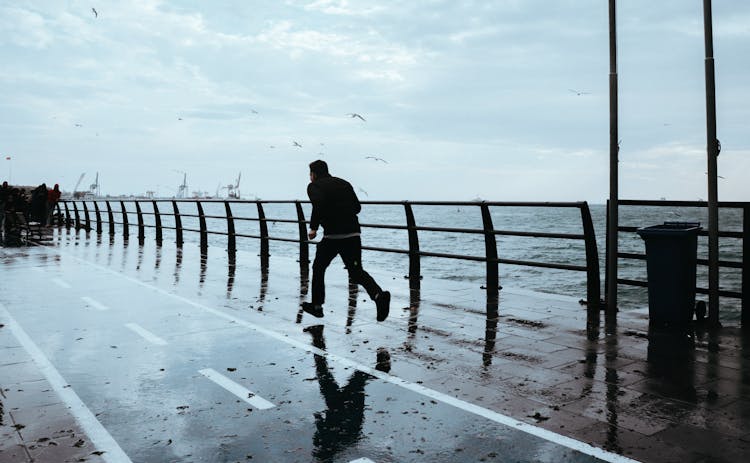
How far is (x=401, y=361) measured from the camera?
563cm

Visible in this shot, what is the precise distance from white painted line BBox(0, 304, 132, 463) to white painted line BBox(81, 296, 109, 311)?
167 cm

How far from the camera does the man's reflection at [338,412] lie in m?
3.72

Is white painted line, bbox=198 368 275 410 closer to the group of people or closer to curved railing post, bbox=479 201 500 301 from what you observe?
curved railing post, bbox=479 201 500 301

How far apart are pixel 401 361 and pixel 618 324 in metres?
3.20

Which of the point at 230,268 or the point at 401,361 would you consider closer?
the point at 401,361

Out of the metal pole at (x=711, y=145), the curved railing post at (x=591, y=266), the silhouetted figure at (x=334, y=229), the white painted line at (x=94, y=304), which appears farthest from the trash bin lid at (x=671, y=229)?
the white painted line at (x=94, y=304)

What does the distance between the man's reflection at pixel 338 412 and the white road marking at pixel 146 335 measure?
6.22 feet

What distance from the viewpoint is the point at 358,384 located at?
493 cm

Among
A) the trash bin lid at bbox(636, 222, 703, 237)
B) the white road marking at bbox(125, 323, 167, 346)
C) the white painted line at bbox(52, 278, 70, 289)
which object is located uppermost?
the trash bin lid at bbox(636, 222, 703, 237)

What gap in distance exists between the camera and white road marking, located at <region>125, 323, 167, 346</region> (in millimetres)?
6406

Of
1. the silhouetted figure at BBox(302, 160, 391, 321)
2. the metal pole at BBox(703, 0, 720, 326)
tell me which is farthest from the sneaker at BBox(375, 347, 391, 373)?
the metal pole at BBox(703, 0, 720, 326)

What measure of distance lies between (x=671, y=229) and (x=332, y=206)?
4.22 m

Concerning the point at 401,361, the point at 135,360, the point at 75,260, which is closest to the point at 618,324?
the point at 401,361

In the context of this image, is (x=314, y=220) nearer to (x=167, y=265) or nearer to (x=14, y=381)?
(x=14, y=381)
